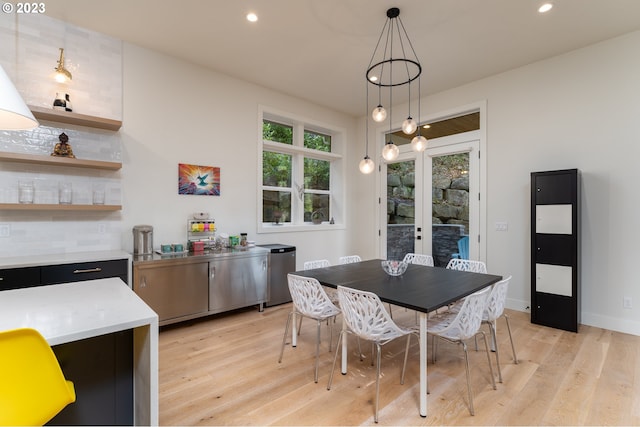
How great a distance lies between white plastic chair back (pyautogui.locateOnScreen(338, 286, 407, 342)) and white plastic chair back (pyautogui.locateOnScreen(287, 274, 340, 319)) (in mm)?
284

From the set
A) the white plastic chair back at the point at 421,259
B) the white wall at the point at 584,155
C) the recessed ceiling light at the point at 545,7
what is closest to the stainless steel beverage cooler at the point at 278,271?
the white plastic chair back at the point at 421,259

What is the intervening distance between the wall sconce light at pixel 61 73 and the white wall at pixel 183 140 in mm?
518

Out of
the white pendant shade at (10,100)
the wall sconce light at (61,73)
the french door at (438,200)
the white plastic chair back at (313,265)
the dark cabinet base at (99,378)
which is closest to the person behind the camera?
the white pendant shade at (10,100)

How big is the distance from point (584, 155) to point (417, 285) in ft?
9.29

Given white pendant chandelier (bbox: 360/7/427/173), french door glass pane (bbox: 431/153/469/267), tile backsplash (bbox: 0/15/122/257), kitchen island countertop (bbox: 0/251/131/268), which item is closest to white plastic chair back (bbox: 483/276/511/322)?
white pendant chandelier (bbox: 360/7/427/173)

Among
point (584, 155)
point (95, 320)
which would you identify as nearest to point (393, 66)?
point (584, 155)

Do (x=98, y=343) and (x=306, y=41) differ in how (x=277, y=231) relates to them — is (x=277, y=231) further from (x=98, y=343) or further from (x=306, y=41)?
(x=98, y=343)

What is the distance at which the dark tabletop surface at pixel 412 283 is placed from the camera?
207 centimetres

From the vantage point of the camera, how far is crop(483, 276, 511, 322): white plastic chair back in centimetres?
236

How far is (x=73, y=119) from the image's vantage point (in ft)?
9.92

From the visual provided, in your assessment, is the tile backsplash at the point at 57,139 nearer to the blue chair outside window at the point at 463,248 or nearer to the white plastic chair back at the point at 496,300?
the white plastic chair back at the point at 496,300

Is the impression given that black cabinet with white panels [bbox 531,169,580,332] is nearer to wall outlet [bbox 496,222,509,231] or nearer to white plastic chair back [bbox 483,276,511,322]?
wall outlet [bbox 496,222,509,231]

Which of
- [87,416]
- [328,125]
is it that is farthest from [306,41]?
[87,416]

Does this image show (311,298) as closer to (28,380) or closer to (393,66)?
(28,380)
